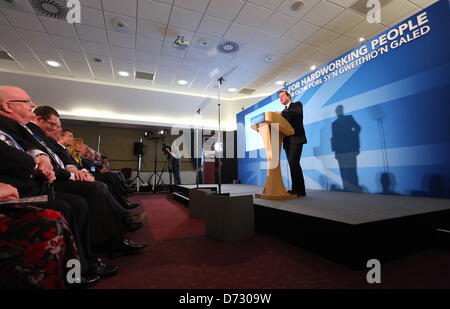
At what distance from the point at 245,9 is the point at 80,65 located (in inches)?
181

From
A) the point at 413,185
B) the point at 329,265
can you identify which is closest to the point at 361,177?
the point at 413,185

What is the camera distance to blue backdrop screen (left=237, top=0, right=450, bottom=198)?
2387 millimetres

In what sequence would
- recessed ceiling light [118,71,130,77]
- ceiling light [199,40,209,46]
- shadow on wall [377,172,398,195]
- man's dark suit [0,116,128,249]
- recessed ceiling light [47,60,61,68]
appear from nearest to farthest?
1. man's dark suit [0,116,128,249]
2. shadow on wall [377,172,398,195]
3. ceiling light [199,40,209,46]
4. recessed ceiling light [47,60,61,68]
5. recessed ceiling light [118,71,130,77]

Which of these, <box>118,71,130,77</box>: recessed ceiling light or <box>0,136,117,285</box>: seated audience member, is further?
<box>118,71,130,77</box>: recessed ceiling light

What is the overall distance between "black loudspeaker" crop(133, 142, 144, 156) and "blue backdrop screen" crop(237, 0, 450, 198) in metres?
5.36

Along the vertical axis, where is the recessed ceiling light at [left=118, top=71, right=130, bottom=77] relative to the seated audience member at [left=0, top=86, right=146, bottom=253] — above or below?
above

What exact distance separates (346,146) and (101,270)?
354 centimetres

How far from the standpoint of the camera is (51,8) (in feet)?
11.9

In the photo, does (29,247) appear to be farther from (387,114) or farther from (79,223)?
(387,114)

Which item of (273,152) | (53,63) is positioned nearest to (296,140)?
(273,152)

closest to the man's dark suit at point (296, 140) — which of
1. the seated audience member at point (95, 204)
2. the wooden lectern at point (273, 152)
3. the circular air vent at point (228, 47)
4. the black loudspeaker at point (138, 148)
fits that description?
the wooden lectern at point (273, 152)

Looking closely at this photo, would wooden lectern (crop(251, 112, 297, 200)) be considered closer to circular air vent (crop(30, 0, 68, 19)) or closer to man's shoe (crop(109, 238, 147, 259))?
man's shoe (crop(109, 238, 147, 259))

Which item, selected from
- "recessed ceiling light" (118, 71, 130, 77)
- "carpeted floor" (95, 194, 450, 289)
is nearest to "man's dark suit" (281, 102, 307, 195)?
"carpeted floor" (95, 194, 450, 289)

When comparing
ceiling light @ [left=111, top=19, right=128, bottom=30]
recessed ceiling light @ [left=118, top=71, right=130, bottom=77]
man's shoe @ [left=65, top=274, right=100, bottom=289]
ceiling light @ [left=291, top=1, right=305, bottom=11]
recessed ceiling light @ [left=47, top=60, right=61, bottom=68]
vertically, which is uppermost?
recessed ceiling light @ [left=118, top=71, right=130, bottom=77]
